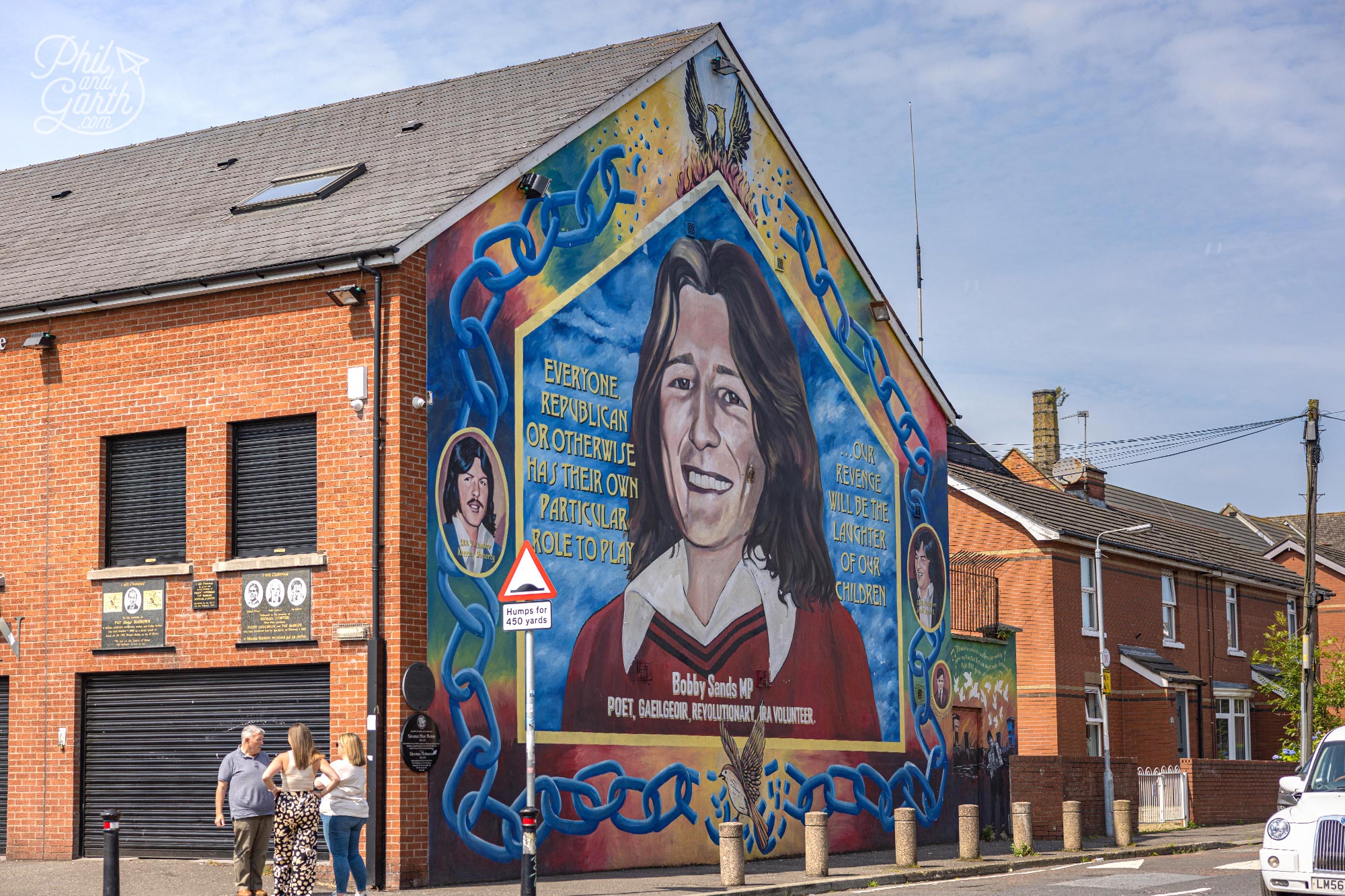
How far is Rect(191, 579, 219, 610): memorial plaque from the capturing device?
60.5ft

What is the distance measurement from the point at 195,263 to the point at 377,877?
7.95 meters

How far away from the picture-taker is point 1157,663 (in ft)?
134

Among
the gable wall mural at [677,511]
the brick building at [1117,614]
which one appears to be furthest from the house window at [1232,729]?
the gable wall mural at [677,511]

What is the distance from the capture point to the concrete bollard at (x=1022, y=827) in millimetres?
24234

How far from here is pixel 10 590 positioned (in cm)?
1994

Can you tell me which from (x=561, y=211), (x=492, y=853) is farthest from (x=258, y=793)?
(x=561, y=211)

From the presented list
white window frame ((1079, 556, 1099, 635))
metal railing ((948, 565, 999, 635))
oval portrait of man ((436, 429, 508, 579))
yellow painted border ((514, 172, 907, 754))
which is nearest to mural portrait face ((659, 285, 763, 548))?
yellow painted border ((514, 172, 907, 754))

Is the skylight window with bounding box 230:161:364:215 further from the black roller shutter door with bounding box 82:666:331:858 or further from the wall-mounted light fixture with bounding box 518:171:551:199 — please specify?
the black roller shutter door with bounding box 82:666:331:858

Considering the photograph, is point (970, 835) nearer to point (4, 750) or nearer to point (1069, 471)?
point (4, 750)

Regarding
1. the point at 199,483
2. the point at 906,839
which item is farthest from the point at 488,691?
the point at 906,839

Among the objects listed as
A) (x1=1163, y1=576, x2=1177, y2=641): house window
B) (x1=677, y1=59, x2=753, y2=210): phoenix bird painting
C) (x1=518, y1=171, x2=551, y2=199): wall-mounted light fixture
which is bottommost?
(x1=1163, y1=576, x2=1177, y2=641): house window

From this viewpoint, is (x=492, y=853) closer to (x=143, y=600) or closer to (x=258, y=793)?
(x=258, y=793)

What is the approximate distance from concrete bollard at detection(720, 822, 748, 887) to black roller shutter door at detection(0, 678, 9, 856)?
9277 mm

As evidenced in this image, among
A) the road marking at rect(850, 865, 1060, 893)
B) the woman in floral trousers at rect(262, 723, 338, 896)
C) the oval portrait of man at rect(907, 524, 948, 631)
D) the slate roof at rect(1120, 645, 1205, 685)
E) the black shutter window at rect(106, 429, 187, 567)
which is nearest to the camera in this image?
the woman in floral trousers at rect(262, 723, 338, 896)
